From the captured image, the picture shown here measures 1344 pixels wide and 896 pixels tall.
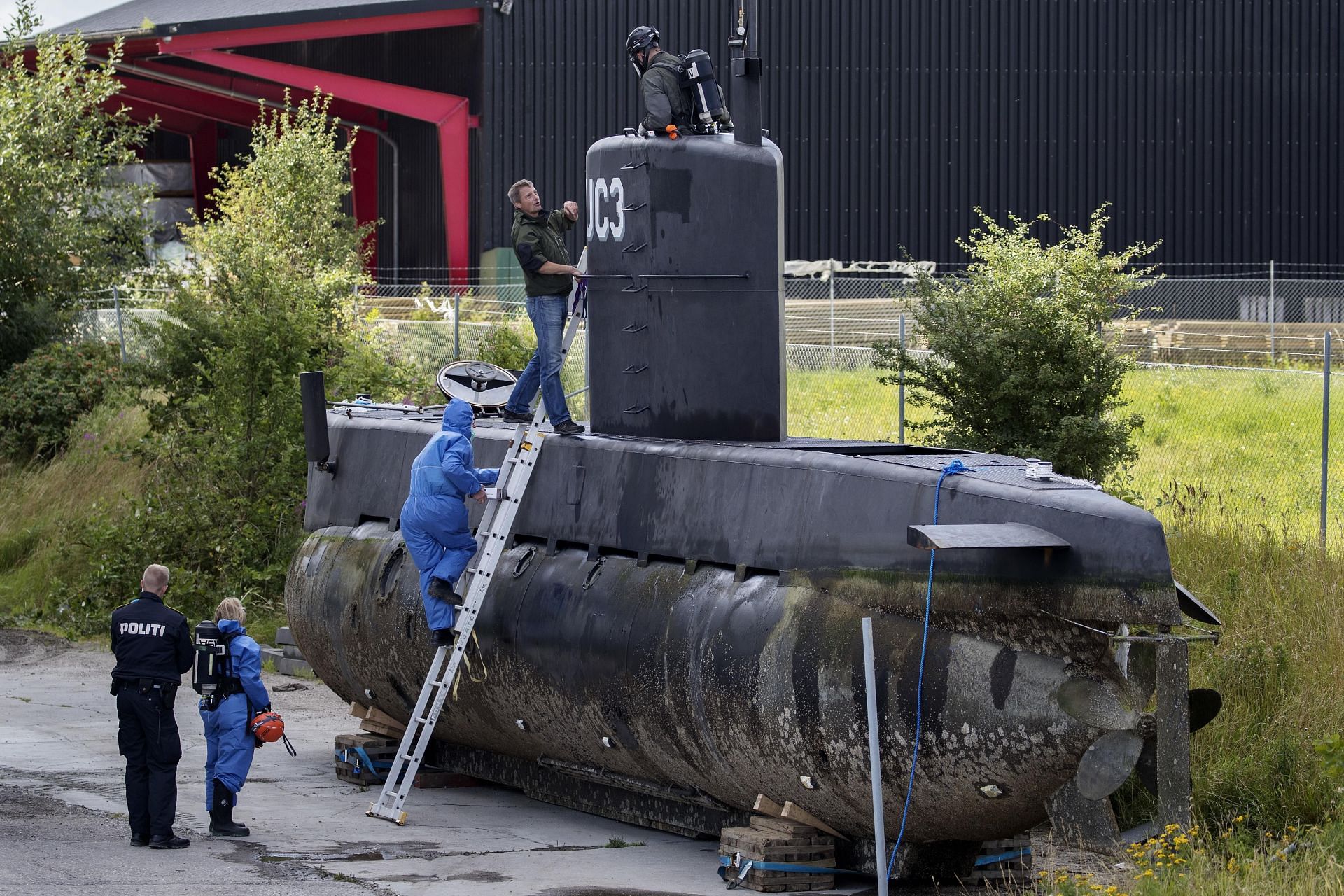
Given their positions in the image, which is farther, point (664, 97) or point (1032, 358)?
point (1032, 358)

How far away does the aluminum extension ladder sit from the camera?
35.5 feet

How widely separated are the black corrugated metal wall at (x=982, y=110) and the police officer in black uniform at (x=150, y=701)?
26.8m

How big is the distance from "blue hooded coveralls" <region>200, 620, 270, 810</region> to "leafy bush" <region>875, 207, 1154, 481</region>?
633 centimetres

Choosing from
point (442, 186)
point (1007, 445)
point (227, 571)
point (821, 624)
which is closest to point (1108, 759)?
point (821, 624)

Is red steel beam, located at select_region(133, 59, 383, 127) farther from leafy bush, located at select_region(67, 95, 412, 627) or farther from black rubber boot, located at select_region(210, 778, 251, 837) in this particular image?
black rubber boot, located at select_region(210, 778, 251, 837)

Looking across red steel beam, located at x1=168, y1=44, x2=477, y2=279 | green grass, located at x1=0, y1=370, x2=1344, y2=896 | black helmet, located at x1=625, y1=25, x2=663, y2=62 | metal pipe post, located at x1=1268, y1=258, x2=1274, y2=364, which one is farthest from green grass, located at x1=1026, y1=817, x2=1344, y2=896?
Result: red steel beam, located at x1=168, y1=44, x2=477, y2=279

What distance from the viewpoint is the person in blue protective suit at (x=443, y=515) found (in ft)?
35.2

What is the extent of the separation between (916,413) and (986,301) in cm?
763

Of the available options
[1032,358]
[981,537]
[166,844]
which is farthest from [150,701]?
[1032,358]

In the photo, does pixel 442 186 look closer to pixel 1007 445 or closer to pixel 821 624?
pixel 1007 445

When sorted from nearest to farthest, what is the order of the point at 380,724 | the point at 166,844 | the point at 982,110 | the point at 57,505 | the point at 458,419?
the point at 166,844 < the point at 458,419 < the point at 380,724 < the point at 57,505 < the point at 982,110

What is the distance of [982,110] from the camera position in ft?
122

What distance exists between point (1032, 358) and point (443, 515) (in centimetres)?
588

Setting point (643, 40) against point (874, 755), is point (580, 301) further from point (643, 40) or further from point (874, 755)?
point (874, 755)
